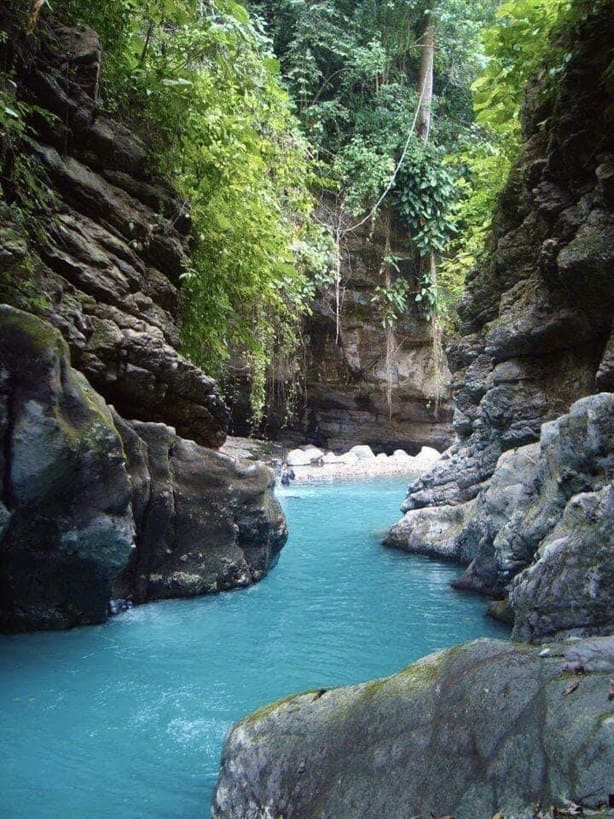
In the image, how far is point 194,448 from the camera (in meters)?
8.42

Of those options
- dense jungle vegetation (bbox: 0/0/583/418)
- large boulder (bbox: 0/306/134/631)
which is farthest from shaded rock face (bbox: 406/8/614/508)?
large boulder (bbox: 0/306/134/631)

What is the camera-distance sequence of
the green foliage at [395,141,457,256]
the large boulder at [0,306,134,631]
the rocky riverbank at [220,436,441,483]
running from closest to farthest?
the large boulder at [0,306,134,631], the rocky riverbank at [220,436,441,483], the green foliage at [395,141,457,256]

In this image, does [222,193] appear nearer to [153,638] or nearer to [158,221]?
[158,221]


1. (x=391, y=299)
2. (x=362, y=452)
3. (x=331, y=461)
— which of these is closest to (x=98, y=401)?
(x=391, y=299)

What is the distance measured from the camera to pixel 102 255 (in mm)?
7863

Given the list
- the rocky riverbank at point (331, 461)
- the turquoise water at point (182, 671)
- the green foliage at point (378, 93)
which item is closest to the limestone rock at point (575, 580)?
the turquoise water at point (182, 671)

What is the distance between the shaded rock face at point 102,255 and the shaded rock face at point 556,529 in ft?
13.2

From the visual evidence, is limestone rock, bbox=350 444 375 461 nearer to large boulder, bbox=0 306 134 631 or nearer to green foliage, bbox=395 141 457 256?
green foliage, bbox=395 141 457 256

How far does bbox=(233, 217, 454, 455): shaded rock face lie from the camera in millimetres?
22453

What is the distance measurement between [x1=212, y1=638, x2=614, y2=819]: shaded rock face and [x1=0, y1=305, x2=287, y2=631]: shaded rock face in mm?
3199

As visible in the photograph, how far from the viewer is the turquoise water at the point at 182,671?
13.9ft

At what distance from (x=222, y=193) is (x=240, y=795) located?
8053 mm

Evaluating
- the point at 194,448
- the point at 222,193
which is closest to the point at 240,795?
the point at 194,448

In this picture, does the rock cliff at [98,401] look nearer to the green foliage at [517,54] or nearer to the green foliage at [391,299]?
the green foliage at [517,54]
